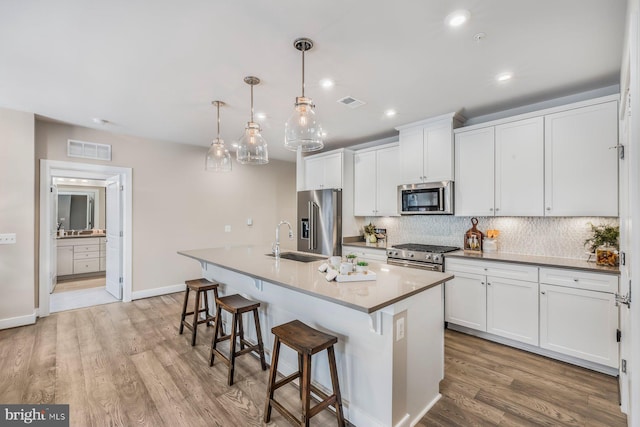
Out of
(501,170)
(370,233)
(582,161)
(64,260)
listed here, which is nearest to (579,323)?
(582,161)

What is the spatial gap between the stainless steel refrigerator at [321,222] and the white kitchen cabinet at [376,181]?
374 millimetres

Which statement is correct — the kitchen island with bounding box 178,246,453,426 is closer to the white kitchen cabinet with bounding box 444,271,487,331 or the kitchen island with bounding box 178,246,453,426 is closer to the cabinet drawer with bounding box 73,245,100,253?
the white kitchen cabinet with bounding box 444,271,487,331

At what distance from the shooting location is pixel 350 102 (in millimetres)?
3254

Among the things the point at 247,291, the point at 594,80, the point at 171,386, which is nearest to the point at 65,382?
the point at 171,386

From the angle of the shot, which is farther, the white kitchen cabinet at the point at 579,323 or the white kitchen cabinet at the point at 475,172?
the white kitchen cabinet at the point at 475,172

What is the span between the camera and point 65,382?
2396 mm

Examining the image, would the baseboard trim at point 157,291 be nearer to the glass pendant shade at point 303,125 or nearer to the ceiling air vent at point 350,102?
the glass pendant shade at point 303,125

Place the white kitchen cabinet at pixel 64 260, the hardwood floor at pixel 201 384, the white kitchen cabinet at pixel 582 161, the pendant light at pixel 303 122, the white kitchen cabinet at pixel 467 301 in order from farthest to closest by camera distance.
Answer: the white kitchen cabinet at pixel 64 260 → the white kitchen cabinet at pixel 467 301 → the white kitchen cabinet at pixel 582 161 → the pendant light at pixel 303 122 → the hardwood floor at pixel 201 384

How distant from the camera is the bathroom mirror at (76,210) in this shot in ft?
21.5

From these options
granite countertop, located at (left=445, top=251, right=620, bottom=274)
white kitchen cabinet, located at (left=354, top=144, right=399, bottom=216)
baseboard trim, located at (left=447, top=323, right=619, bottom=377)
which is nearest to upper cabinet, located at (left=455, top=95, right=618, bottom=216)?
granite countertop, located at (left=445, top=251, right=620, bottom=274)

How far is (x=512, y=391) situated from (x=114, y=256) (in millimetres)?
5580

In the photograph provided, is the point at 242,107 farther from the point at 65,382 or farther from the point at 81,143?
the point at 65,382

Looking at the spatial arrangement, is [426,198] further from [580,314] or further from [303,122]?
[303,122]

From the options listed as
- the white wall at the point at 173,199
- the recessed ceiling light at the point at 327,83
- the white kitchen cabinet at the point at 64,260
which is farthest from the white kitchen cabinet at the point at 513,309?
the white kitchen cabinet at the point at 64,260
